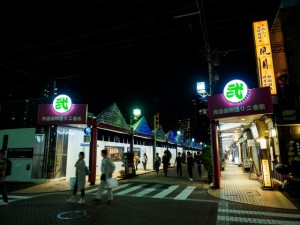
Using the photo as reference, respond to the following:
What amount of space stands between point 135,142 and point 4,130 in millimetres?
15523

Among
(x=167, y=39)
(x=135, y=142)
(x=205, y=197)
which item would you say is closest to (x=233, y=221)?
(x=205, y=197)

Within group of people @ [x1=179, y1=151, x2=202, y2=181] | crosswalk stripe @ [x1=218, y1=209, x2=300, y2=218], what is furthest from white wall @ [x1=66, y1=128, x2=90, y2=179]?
crosswalk stripe @ [x1=218, y1=209, x2=300, y2=218]

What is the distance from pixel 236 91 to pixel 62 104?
422 inches

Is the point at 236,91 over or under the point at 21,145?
over

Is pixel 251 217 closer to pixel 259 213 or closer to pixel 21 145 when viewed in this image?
pixel 259 213

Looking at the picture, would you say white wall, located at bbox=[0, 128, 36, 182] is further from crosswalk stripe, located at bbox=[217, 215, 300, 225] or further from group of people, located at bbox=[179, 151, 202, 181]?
crosswalk stripe, located at bbox=[217, 215, 300, 225]

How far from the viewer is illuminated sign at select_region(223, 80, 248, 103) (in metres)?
11.4

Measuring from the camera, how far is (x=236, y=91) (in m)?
11.7

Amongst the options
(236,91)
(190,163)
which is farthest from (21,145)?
(236,91)

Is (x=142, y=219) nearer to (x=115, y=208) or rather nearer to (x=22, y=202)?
(x=115, y=208)

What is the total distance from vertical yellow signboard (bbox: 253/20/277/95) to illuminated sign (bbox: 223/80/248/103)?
1.67 m

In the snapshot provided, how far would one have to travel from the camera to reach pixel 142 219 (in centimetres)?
679

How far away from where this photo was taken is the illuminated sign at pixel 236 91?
37.4 ft

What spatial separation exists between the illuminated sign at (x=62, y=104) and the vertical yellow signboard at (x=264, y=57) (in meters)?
11.7
